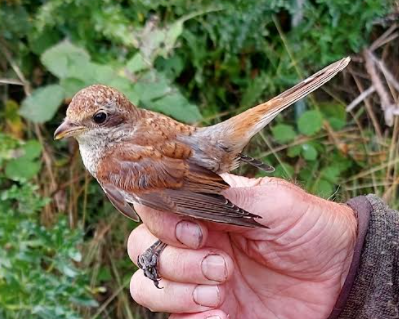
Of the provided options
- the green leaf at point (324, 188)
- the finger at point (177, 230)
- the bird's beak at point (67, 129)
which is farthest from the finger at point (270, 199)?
the green leaf at point (324, 188)

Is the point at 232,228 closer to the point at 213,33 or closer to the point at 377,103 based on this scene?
the point at 213,33

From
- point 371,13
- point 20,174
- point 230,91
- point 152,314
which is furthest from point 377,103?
point 20,174

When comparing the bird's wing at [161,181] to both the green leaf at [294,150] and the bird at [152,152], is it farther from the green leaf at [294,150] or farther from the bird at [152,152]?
the green leaf at [294,150]

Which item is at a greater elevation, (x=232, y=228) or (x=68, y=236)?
(x=232, y=228)

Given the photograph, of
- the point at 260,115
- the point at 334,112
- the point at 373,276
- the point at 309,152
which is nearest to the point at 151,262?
the point at 260,115

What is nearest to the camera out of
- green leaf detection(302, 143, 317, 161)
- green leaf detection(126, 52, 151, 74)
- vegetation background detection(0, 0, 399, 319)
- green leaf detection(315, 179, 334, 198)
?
green leaf detection(126, 52, 151, 74)

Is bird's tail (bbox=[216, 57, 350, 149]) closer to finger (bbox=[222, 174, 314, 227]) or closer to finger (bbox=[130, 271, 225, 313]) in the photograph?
finger (bbox=[222, 174, 314, 227])

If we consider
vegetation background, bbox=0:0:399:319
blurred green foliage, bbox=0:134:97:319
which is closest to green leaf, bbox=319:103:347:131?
vegetation background, bbox=0:0:399:319
